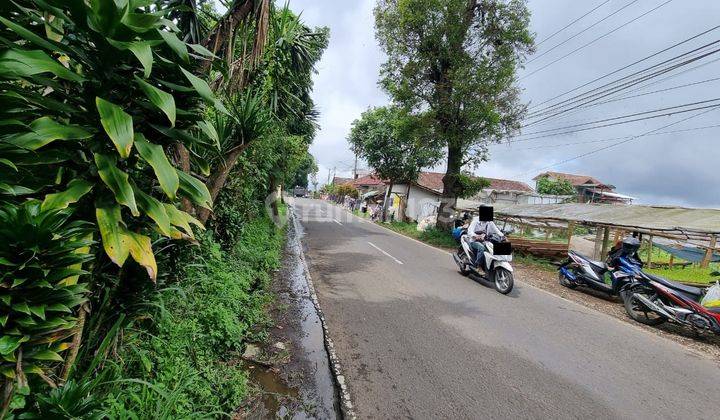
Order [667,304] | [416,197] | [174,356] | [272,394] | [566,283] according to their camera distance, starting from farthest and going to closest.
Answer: [416,197], [566,283], [667,304], [272,394], [174,356]

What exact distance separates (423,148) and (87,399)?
14.2 metres

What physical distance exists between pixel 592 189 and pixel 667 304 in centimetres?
4156

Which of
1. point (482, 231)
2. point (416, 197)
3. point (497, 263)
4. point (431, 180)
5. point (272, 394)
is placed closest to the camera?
point (272, 394)

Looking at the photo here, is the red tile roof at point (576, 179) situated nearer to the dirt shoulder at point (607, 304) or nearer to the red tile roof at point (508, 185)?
the red tile roof at point (508, 185)

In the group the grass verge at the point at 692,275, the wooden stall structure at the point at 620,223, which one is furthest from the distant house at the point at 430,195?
the grass verge at the point at 692,275

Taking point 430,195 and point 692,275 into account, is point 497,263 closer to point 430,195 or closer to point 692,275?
point 692,275

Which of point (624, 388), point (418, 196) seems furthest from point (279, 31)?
point (418, 196)

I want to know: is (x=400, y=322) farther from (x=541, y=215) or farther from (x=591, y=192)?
(x=591, y=192)

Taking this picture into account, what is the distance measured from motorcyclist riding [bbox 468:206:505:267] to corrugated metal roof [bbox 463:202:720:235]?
3907 mm

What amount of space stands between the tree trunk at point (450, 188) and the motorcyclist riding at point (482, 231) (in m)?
7.02

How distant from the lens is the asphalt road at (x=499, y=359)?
10.3ft

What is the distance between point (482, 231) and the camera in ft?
24.7

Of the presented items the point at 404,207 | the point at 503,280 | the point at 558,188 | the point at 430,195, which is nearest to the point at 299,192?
the point at 430,195

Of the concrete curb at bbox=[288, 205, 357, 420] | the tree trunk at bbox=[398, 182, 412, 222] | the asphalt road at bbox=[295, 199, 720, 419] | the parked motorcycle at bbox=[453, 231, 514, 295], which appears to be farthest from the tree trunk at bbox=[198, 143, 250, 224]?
the tree trunk at bbox=[398, 182, 412, 222]
